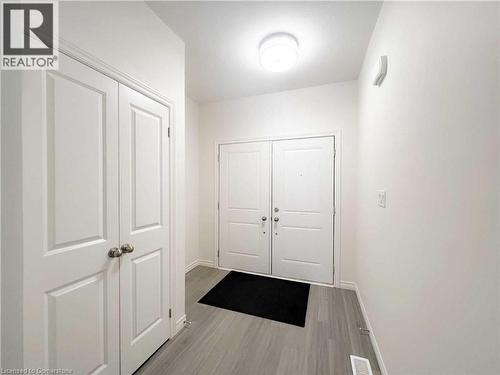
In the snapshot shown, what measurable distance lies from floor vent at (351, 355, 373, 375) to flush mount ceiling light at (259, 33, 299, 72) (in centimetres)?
255

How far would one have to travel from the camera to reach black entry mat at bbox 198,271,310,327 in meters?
1.99

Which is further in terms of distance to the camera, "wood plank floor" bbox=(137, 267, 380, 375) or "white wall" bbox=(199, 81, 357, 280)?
"white wall" bbox=(199, 81, 357, 280)

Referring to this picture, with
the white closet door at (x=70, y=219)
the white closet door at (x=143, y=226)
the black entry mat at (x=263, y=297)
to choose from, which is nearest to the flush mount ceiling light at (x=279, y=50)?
the white closet door at (x=143, y=226)

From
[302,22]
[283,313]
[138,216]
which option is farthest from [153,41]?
[283,313]

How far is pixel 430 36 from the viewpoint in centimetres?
81

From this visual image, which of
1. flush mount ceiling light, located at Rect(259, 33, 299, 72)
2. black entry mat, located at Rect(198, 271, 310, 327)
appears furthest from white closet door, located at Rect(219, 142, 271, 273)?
flush mount ceiling light, located at Rect(259, 33, 299, 72)

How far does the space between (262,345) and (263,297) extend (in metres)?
0.70

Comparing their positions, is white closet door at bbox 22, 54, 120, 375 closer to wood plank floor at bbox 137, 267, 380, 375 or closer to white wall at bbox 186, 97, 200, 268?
wood plank floor at bbox 137, 267, 380, 375

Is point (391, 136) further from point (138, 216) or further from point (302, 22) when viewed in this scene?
point (138, 216)

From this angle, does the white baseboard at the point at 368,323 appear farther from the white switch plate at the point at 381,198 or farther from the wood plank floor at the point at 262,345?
the white switch plate at the point at 381,198

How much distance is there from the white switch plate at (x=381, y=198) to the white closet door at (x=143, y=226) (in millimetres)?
1689

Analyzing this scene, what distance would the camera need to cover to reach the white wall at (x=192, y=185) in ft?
9.77

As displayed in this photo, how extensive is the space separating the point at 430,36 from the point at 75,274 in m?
2.02

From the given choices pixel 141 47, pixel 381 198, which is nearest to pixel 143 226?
pixel 141 47
